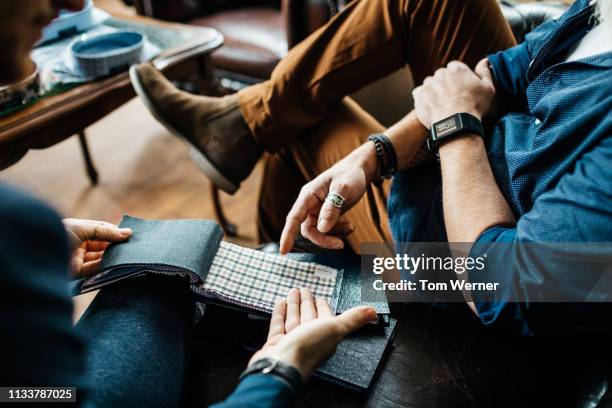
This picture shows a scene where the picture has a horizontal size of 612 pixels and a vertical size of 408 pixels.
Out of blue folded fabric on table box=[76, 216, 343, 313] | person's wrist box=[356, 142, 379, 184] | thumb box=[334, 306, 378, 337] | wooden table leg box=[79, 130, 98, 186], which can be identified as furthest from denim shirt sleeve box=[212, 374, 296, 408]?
wooden table leg box=[79, 130, 98, 186]

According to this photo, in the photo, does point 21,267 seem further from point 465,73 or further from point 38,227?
point 465,73

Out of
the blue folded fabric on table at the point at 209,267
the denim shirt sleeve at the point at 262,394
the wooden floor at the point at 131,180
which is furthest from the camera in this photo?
the wooden floor at the point at 131,180

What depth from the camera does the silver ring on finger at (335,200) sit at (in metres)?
0.79

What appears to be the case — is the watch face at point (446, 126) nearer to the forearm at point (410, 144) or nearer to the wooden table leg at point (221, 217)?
the forearm at point (410, 144)

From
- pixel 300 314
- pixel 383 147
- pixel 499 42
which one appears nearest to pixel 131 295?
pixel 300 314

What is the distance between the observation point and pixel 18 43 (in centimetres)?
56

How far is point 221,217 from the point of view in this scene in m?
1.53

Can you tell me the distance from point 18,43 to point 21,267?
305 mm

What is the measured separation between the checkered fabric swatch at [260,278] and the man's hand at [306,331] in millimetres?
53

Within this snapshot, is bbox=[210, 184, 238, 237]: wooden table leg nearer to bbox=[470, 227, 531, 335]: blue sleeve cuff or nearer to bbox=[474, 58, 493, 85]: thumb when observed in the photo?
bbox=[474, 58, 493, 85]: thumb

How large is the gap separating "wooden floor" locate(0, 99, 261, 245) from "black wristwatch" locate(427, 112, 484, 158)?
857 millimetres

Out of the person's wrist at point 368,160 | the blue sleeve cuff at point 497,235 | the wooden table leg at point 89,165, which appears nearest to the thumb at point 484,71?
the person's wrist at point 368,160

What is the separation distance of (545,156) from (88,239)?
67cm

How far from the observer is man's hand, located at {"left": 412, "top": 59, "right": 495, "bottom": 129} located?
0.86 metres
